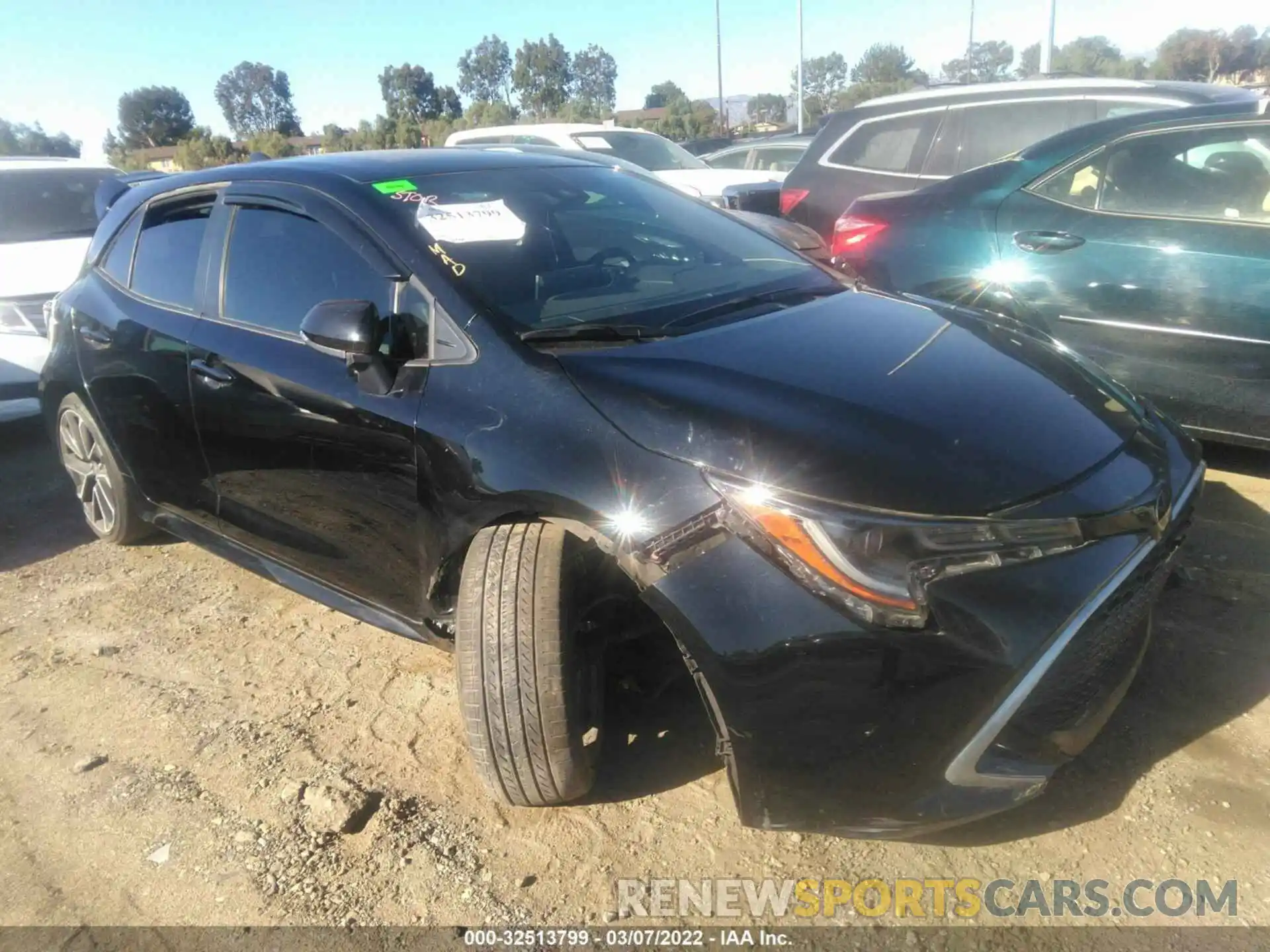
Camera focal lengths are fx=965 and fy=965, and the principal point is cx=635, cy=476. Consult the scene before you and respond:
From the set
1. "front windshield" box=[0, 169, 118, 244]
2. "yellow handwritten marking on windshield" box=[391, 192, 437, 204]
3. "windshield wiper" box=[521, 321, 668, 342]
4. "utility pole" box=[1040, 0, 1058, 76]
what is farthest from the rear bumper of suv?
"utility pole" box=[1040, 0, 1058, 76]

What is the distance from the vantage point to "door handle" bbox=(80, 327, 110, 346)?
3.73 meters

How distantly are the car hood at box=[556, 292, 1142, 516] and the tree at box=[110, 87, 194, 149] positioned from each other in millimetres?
68709

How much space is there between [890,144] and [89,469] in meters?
5.01

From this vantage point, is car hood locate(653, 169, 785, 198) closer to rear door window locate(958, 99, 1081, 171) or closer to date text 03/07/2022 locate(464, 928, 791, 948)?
rear door window locate(958, 99, 1081, 171)

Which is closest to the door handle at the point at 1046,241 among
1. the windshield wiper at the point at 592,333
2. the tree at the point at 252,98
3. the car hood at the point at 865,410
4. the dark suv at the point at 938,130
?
the car hood at the point at 865,410

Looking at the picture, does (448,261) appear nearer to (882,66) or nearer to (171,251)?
(171,251)

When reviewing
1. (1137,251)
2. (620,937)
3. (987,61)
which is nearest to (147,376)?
(620,937)

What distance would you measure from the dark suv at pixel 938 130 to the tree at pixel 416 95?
65.0 metres

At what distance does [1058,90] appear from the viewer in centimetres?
578

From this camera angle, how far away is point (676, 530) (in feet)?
6.73

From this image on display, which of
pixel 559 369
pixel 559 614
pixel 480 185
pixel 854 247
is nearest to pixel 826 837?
pixel 559 614

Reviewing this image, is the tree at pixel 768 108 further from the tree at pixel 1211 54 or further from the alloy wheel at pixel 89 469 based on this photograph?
the alloy wheel at pixel 89 469

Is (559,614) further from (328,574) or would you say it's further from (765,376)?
(328,574)

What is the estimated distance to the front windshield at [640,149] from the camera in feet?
34.9
